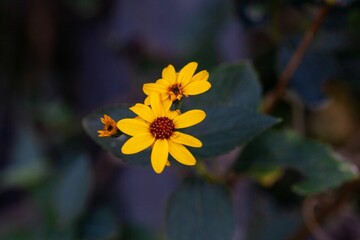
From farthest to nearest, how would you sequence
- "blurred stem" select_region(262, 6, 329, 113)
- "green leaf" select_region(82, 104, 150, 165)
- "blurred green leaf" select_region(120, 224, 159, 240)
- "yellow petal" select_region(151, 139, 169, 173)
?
"blurred green leaf" select_region(120, 224, 159, 240) < "blurred stem" select_region(262, 6, 329, 113) < "green leaf" select_region(82, 104, 150, 165) < "yellow petal" select_region(151, 139, 169, 173)

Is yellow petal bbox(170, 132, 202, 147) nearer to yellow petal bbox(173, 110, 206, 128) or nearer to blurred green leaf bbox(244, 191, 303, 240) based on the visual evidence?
yellow petal bbox(173, 110, 206, 128)

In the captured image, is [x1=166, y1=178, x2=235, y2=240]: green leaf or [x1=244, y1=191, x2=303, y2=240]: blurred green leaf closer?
[x1=166, y1=178, x2=235, y2=240]: green leaf

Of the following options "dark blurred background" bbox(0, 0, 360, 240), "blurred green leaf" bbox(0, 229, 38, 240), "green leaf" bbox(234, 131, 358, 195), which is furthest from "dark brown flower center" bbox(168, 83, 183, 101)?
"blurred green leaf" bbox(0, 229, 38, 240)

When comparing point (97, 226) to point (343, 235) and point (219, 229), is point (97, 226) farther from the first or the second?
point (343, 235)

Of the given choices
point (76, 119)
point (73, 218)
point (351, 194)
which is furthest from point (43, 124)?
point (351, 194)

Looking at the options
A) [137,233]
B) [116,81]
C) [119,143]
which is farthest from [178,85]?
[116,81]

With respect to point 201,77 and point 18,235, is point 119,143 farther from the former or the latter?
point 18,235
